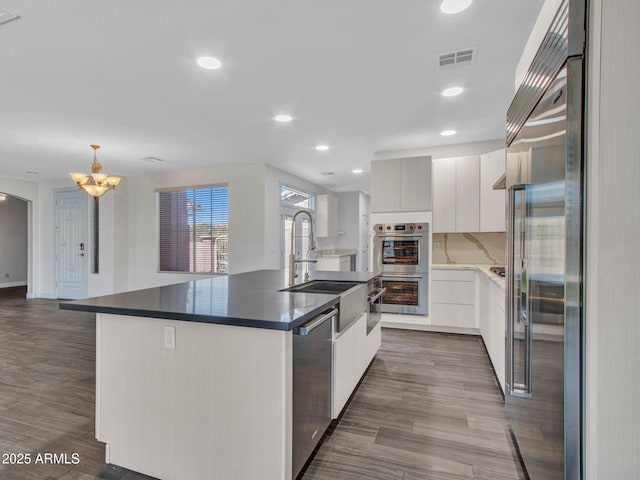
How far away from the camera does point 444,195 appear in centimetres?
446

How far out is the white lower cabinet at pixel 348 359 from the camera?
2.03m

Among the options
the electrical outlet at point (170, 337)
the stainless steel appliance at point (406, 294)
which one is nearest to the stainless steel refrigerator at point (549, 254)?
the electrical outlet at point (170, 337)

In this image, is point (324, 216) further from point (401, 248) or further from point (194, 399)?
point (194, 399)

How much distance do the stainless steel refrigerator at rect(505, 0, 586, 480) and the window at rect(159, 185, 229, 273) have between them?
5166 mm

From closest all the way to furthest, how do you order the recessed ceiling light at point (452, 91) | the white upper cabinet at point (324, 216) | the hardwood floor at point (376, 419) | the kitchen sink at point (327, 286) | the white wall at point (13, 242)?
the hardwood floor at point (376, 419), the kitchen sink at point (327, 286), the recessed ceiling light at point (452, 91), the white upper cabinet at point (324, 216), the white wall at point (13, 242)

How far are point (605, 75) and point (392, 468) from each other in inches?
76.7

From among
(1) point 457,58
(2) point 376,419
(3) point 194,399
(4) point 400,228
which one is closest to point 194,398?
(3) point 194,399

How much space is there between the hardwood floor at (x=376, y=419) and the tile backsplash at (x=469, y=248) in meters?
1.33

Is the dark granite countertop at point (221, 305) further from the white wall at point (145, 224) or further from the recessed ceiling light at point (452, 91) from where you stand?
the white wall at point (145, 224)

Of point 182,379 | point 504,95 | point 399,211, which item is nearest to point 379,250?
point 399,211

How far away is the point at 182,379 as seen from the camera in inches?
61.7

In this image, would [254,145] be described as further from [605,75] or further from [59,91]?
[605,75]

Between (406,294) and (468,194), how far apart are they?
157cm

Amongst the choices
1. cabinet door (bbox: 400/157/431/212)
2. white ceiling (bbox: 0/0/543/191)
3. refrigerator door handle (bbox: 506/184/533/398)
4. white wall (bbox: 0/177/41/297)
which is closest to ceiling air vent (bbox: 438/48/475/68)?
white ceiling (bbox: 0/0/543/191)
